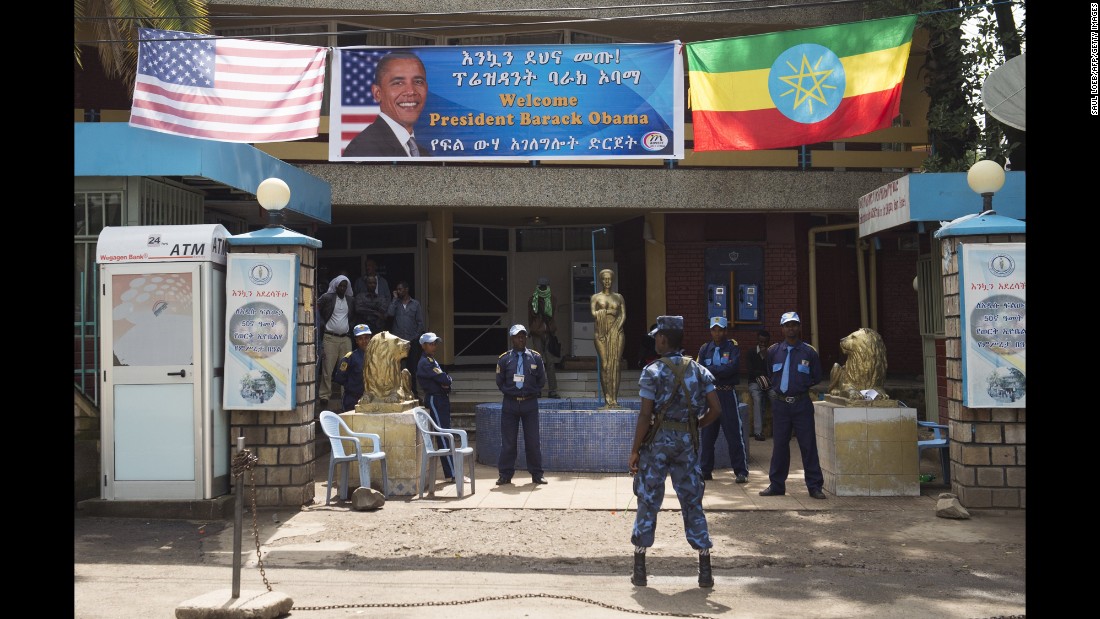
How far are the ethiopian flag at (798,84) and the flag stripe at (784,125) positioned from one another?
0.01m

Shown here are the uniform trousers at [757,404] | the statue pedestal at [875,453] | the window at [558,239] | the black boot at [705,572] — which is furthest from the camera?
the window at [558,239]

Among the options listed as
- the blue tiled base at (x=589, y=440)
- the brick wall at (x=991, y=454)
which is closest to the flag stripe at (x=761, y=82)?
the brick wall at (x=991, y=454)

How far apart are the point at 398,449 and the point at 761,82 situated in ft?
18.9

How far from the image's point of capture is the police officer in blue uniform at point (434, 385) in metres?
11.6

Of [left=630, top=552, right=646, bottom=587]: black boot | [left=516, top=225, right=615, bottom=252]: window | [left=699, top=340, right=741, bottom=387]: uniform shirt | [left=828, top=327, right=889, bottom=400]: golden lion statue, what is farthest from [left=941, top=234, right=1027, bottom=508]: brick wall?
[left=516, top=225, right=615, bottom=252]: window

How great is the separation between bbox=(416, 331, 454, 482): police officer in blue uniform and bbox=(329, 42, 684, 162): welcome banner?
224cm

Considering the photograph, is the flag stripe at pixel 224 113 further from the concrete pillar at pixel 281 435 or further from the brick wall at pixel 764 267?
the brick wall at pixel 764 267

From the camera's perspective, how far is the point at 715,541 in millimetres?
8516

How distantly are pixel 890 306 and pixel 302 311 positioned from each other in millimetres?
12692

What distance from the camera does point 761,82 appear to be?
450 inches

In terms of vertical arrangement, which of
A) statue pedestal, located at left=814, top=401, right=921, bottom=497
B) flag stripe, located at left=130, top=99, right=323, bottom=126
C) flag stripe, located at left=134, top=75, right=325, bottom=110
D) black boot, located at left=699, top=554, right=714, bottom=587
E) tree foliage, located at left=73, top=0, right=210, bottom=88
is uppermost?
tree foliage, located at left=73, top=0, right=210, bottom=88

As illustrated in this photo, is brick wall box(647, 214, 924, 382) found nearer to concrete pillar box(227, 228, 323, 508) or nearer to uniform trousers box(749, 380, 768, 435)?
uniform trousers box(749, 380, 768, 435)

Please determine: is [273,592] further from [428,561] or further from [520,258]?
[520,258]

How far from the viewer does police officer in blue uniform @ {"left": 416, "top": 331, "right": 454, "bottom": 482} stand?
11.6 m
